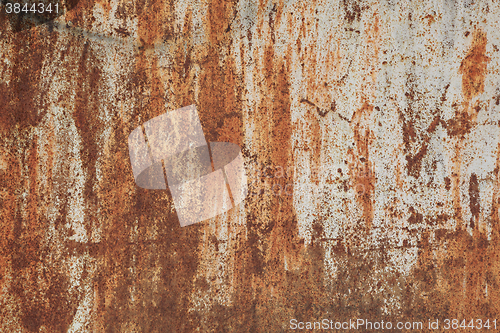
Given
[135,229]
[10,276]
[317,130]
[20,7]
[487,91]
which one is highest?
[20,7]

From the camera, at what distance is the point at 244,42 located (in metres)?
1.83

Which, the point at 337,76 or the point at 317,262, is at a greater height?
the point at 337,76

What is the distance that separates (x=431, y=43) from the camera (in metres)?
1.83

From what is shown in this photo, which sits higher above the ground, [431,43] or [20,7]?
[20,7]

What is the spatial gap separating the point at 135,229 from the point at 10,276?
0.77 meters

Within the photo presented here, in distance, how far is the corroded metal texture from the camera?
181 cm

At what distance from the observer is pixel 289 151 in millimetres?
1828

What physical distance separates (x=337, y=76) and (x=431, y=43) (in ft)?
1.96

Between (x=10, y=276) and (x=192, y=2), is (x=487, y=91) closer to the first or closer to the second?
(x=192, y=2)

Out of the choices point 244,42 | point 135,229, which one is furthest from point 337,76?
point 135,229

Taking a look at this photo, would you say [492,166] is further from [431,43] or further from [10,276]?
[10,276]

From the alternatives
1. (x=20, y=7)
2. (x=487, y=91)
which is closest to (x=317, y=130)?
(x=487, y=91)

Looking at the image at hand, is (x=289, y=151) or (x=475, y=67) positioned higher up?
(x=475, y=67)

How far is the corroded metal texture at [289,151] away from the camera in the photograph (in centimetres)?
181
